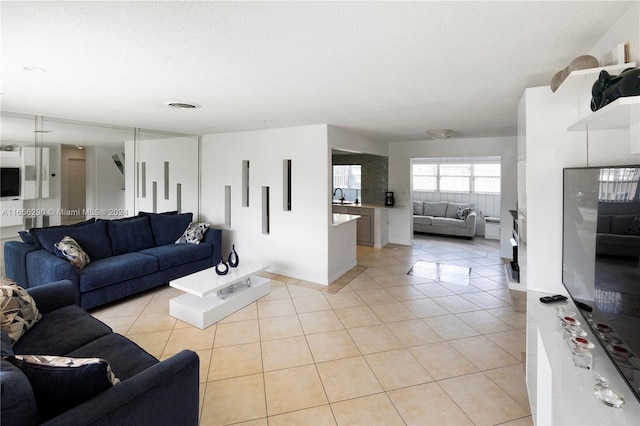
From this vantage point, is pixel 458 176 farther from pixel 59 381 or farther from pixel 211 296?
pixel 59 381

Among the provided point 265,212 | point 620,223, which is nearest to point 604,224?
point 620,223

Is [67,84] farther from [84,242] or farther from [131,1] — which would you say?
[84,242]

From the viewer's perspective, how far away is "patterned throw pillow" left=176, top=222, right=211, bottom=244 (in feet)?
15.3

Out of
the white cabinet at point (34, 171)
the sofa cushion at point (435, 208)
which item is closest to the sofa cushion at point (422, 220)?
the sofa cushion at point (435, 208)

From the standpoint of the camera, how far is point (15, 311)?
196 centimetres

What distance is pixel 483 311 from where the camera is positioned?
11.4 ft

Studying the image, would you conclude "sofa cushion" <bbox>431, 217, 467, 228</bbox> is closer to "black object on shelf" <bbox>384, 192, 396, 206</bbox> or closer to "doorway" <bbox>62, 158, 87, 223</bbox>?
"black object on shelf" <bbox>384, 192, 396, 206</bbox>

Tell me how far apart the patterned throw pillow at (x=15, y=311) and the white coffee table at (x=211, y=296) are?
3.97 feet

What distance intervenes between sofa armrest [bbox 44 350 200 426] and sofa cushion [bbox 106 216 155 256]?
3.25m

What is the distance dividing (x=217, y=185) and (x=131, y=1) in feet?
13.9

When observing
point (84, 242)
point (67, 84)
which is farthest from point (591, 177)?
point (84, 242)

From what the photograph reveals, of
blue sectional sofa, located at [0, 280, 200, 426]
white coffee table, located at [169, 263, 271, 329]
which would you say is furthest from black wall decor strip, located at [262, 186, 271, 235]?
blue sectional sofa, located at [0, 280, 200, 426]

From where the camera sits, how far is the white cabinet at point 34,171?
3682 mm

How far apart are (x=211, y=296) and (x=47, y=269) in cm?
165
